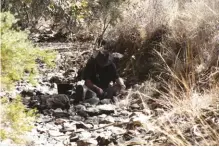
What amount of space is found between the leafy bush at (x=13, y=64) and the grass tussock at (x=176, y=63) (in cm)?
76

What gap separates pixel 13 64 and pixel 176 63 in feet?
7.28

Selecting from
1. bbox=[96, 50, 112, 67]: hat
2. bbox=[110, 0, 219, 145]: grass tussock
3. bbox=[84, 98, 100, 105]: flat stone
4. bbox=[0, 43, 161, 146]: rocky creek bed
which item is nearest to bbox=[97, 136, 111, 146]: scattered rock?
bbox=[0, 43, 161, 146]: rocky creek bed

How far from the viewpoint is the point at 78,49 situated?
18.3 feet

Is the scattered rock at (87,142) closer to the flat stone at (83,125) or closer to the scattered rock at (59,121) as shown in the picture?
the flat stone at (83,125)

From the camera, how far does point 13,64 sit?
1970 millimetres

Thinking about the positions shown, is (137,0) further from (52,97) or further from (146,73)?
(52,97)

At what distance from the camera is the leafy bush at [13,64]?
1.91 m

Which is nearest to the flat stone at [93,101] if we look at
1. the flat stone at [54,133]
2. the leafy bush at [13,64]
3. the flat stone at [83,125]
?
the flat stone at [83,125]

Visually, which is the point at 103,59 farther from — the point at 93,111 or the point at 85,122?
the point at 85,122

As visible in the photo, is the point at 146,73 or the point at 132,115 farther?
the point at 146,73

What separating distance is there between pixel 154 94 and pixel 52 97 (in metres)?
0.94

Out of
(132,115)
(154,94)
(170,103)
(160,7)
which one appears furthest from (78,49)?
(170,103)

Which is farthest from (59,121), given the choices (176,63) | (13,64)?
(13,64)

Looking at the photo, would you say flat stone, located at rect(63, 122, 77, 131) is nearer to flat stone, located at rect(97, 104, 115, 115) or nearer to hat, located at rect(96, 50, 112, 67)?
flat stone, located at rect(97, 104, 115, 115)
